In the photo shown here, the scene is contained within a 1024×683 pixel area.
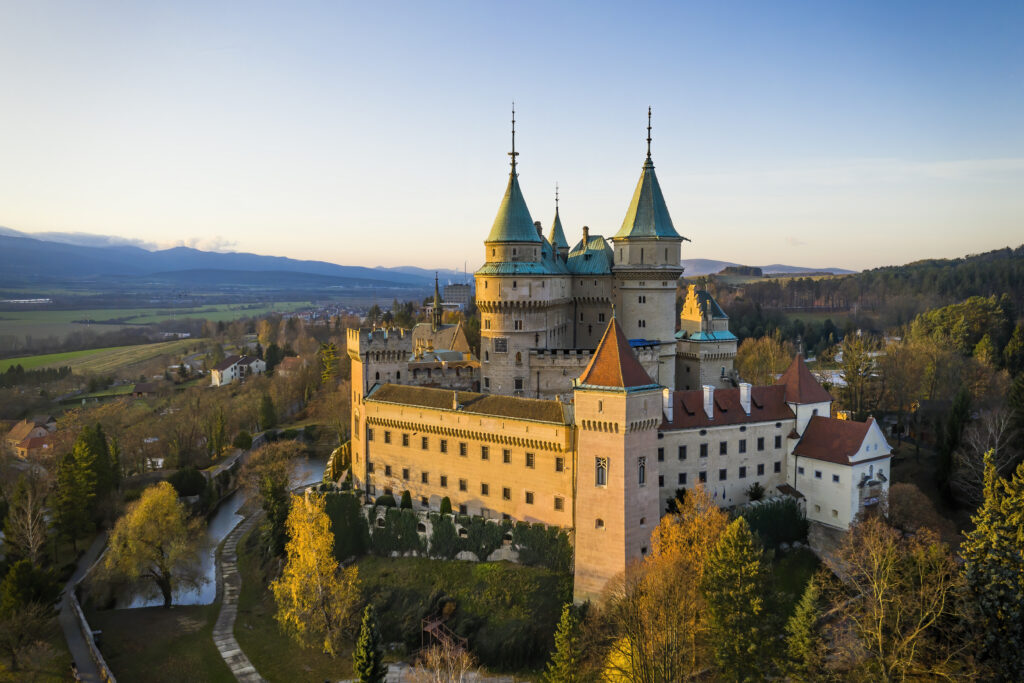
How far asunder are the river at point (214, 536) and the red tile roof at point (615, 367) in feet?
87.4

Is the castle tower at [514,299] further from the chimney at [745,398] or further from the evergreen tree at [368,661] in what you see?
the evergreen tree at [368,661]

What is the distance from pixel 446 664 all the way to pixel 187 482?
2986 centimetres

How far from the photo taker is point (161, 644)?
35.8 m

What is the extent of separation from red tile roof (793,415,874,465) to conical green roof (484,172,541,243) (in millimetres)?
19385

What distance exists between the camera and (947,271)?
115 metres

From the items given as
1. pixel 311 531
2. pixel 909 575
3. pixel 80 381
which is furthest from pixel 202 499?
pixel 909 575

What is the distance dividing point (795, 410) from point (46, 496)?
47.2m

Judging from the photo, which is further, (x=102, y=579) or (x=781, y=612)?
(x=102, y=579)

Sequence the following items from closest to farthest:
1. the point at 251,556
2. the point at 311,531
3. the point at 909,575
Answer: the point at 909,575 < the point at 311,531 < the point at 251,556

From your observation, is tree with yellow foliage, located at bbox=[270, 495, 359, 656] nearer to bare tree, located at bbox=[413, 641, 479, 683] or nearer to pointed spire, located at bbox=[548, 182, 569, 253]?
bare tree, located at bbox=[413, 641, 479, 683]

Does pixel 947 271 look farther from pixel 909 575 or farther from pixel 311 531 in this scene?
pixel 311 531

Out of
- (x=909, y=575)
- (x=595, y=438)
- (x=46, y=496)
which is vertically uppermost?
(x=595, y=438)

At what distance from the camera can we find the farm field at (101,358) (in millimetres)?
90500

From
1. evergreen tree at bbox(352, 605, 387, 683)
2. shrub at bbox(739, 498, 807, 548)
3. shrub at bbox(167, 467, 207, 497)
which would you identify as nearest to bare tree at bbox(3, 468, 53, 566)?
shrub at bbox(167, 467, 207, 497)
